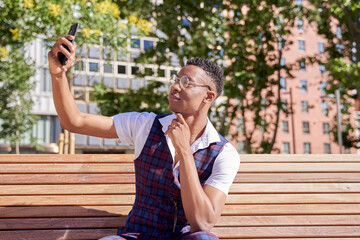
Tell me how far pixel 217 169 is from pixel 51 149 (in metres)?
30.6

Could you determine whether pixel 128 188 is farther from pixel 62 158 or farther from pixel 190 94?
pixel 190 94

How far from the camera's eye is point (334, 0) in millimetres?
11391

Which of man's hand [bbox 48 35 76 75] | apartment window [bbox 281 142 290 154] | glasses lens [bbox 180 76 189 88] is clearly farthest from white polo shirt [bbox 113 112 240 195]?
apartment window [bbox 281 142 290 154]

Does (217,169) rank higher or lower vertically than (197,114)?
lower

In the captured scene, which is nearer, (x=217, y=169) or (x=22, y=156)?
(x=217, y=169)

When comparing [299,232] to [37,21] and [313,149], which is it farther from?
[313,149]

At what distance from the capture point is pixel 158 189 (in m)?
2.25

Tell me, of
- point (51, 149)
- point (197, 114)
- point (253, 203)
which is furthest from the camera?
point (51, 149)

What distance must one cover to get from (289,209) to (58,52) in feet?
6.82

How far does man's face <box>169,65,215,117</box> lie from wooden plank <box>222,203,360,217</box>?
3.37 feet

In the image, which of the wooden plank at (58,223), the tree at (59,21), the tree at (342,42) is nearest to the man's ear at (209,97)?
the wooden plank at (58,223)

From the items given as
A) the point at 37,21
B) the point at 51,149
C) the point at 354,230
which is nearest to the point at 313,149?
the point at 51,149

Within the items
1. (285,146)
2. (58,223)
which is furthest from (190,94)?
(285,146)

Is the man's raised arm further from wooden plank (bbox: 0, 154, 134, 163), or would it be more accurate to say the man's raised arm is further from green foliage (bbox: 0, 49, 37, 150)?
green foliage (bbox: 0, 49, 37, 150)
